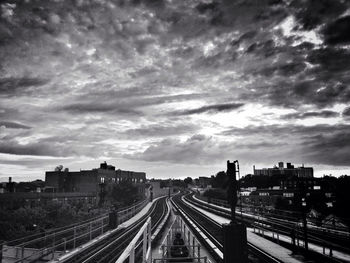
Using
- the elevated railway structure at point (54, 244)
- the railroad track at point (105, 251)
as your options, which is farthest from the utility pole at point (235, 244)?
the railroad track at point (105, 251)

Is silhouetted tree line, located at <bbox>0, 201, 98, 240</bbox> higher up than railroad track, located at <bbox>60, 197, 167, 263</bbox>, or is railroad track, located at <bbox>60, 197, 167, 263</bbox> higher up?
railroad track, located at <bbox>60, 197, 167, 263</bbox>

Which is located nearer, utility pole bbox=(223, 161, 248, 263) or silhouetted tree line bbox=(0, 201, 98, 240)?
utility pole bbox=(223, 161, 248, 263)

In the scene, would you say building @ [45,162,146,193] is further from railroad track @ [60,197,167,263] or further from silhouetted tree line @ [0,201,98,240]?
railroad track @ [60,197,167,263]

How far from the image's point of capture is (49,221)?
3634 centimetres

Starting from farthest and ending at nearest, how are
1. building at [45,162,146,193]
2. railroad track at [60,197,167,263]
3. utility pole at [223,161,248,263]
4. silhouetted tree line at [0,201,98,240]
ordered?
building at [45,162,146,193]
silhouetted tree line at [0,201,98,240]
railroad track at [60,197,167,263]
utility pole at [223,161,248,263]

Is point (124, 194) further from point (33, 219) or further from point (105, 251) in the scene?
point (105, 251)

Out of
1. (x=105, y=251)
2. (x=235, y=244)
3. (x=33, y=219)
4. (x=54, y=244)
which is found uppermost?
(x=235, y=244)

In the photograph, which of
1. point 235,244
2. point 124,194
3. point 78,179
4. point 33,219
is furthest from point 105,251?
point 78,179

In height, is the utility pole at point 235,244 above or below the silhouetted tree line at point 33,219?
above

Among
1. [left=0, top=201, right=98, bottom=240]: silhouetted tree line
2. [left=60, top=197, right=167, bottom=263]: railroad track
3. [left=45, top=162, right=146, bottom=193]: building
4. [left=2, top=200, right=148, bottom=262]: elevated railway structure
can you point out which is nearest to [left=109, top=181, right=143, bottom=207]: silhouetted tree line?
[left=0, top=201, right=98, bottom=240]: silhouetted tree line

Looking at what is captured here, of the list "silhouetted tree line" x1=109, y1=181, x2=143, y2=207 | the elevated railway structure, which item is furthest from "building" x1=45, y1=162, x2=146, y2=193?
the elevated railway structure

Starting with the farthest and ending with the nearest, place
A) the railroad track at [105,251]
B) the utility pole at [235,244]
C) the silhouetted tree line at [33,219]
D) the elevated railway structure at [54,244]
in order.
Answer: the silhouetted tree line at [33,219] → the elevated railway structure at [54,244] → the railroad track at [105,251] → the utility pole at [235,244]

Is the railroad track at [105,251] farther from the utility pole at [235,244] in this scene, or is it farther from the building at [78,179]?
the building at [78,179]

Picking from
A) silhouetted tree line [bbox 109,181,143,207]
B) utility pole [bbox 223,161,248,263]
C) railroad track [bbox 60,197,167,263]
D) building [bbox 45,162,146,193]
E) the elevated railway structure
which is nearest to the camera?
utility pole [bbox 223,161,248,263]
